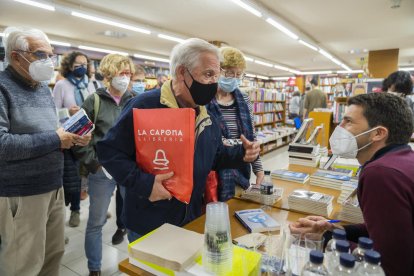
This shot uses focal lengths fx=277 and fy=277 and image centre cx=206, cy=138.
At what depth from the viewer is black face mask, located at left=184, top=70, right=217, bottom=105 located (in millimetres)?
1313

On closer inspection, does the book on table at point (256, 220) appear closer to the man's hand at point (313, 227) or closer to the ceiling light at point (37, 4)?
the man's hand at point (313, 227)

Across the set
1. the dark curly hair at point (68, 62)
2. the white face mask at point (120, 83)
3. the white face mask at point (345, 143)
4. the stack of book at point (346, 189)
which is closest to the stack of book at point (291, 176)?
the stack of book at point (346, 189)

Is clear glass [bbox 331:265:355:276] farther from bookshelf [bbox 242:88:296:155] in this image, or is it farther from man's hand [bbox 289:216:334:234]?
bookshelf [bbox 242:88:296:155]

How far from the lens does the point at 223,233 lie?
853 mm

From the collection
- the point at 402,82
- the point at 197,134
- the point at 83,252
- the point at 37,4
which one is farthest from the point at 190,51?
the point at 37,4

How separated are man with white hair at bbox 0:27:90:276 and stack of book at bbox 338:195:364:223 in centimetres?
156

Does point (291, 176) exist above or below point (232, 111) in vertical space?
below

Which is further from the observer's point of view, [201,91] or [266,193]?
[266,193]

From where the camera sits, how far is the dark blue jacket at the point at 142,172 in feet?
3.84

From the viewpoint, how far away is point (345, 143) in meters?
1.41

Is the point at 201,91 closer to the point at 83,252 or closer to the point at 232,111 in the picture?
the point at 232,111

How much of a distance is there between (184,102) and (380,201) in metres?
0.91

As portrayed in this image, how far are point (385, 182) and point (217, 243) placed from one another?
0.59 m

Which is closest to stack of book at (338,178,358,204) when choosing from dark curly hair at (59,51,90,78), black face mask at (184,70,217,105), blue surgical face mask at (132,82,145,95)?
black face mask at (184,70,217,105)
